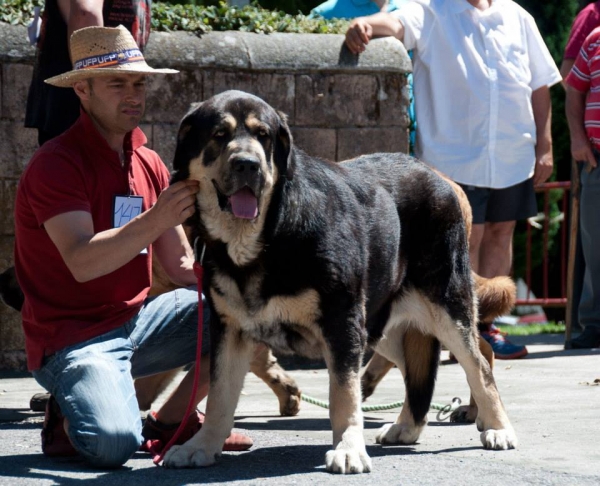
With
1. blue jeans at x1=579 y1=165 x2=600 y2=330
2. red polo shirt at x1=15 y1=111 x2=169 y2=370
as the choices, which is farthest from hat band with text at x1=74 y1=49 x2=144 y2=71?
blue jeans at x1=579 y1=165 x2=600 y2=330

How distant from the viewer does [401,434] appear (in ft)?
16.8

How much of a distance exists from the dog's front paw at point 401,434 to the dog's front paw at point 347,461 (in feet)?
2.56

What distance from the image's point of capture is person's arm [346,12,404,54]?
7355mm

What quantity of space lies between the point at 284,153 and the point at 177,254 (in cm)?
99

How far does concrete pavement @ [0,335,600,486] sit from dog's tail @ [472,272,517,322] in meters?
0.50

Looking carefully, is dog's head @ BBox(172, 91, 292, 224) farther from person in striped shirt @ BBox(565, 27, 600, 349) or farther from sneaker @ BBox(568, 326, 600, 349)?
sneaker @ BBox(568, 326, 600, 349)

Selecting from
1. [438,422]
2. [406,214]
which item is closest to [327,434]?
[438,422]

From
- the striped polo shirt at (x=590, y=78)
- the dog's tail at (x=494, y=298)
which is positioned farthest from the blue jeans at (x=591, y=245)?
the dog's tail at (x=494, y=298)

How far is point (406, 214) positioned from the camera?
5102 millimetres

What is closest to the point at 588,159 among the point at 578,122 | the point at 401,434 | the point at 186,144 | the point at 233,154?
the point at 578,122

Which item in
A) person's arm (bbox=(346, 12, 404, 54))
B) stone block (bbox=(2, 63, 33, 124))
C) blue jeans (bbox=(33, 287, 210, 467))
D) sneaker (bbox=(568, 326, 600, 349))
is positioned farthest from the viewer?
sneaker (bbox=(568, 326, 600, 349))

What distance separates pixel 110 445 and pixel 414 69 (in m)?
4.00

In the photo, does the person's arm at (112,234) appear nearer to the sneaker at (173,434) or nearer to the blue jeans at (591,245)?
the sneaker at (173,434)

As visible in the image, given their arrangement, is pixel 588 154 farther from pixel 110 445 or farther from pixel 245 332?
pixel 110 445
